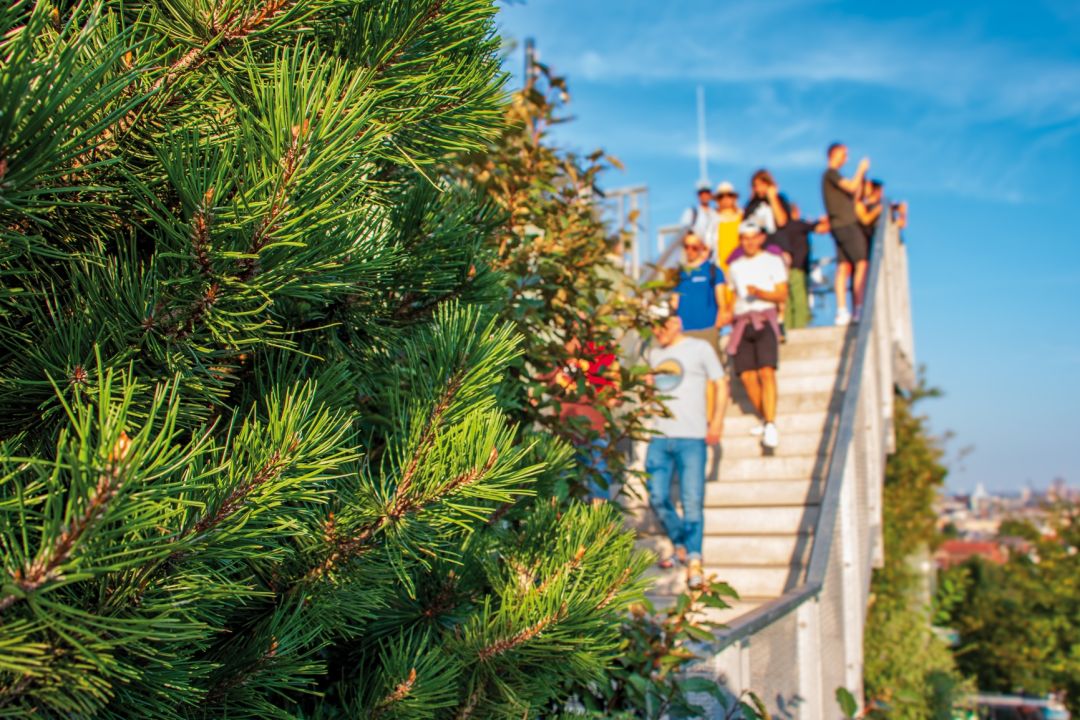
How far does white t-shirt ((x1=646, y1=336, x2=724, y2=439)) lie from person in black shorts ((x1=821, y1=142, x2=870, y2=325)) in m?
4.03

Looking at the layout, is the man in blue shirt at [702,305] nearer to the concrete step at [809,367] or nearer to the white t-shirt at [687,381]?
the white t-shirt at [687,381]

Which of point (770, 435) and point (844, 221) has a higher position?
point (844, 221)

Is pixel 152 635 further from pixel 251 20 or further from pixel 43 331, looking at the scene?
pixel 251 20

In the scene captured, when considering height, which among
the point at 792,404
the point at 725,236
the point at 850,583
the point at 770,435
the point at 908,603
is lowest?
the point at 908,603

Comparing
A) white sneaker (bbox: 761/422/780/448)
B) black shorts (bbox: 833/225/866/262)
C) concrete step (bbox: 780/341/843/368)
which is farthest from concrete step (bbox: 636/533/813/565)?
black shorts (bbox: 833/225/866/262)

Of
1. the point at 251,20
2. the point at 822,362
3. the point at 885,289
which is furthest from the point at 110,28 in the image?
the point at 885,289

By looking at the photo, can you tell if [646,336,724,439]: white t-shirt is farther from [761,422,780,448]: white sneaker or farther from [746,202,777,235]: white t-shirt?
[746,202,777,235]: white t-shirt

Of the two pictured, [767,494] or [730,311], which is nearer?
[767,494]

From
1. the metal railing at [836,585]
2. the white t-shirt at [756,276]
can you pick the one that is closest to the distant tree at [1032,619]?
the metal railing at [836,585]

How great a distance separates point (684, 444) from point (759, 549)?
39.6 inches

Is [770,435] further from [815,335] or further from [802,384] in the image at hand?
[815,335]

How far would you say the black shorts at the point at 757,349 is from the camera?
7.29 m

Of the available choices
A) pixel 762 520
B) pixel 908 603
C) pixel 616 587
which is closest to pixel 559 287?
pixel 616 587

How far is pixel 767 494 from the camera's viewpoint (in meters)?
7.00
